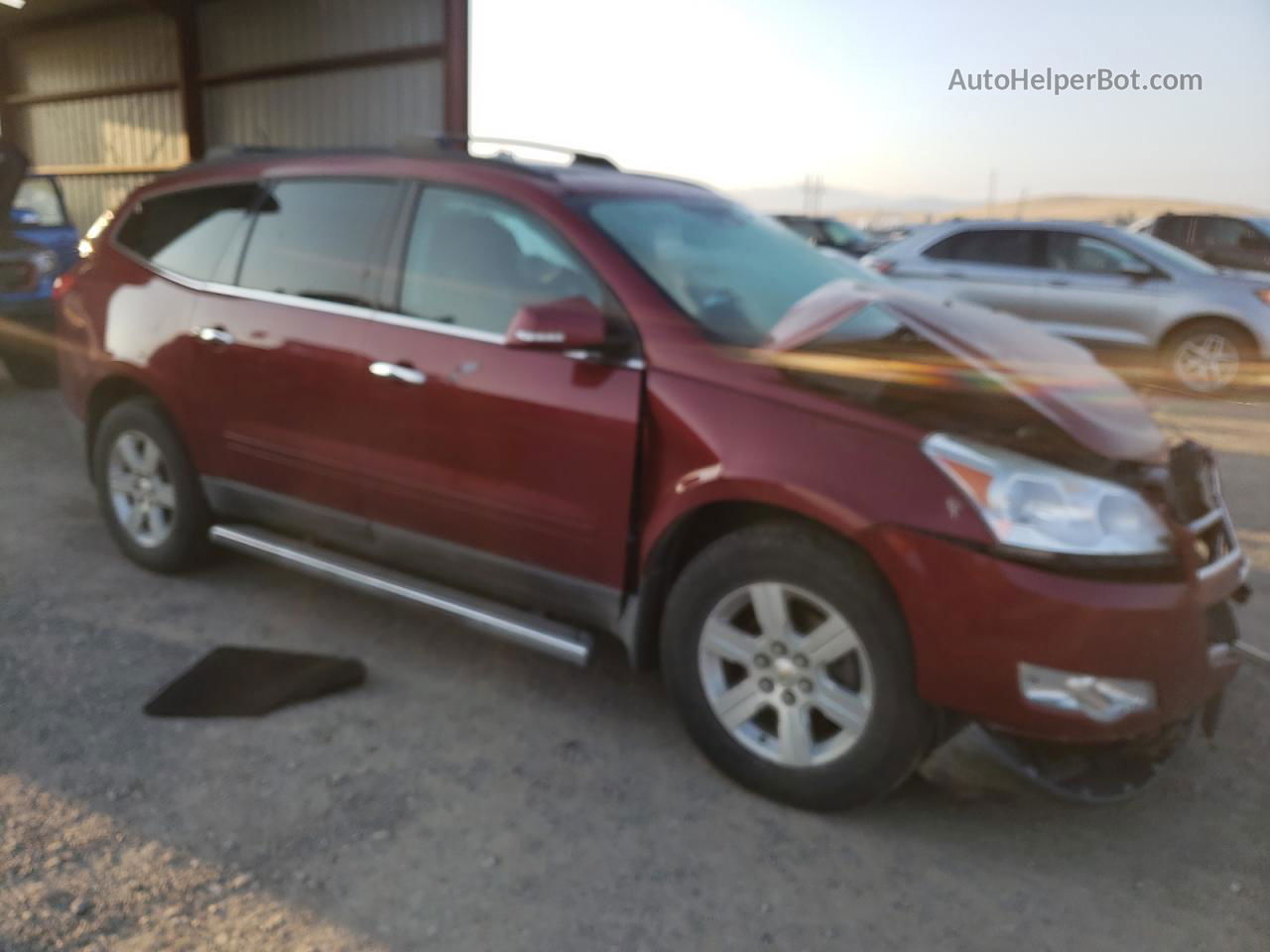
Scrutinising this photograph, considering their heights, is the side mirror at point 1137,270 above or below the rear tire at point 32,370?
above

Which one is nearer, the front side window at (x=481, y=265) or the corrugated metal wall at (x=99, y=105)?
the front side window at (x=481, y=265)

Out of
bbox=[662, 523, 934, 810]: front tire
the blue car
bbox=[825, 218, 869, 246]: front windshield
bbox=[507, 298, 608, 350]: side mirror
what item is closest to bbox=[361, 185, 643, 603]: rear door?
bbox=[507, 298, 608, 350]: side mirror

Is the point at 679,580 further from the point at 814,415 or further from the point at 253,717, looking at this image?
the point at 253,717

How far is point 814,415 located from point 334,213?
2.05 m

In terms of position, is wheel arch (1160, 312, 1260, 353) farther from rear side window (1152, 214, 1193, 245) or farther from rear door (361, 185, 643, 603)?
rear door (361, 185, 643, 603)

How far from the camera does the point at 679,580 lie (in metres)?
3.03

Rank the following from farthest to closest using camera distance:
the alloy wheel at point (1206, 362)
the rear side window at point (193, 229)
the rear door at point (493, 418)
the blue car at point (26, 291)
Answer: the alloy wheel at point (1206, 362) → the blue car at point (26, 291) → the rear side window at point (193, 229) → the rear door at point (493, 418)

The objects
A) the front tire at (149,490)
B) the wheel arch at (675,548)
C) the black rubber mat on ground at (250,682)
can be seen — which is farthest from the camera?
the front tire at (149,490)

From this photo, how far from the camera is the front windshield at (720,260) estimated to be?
3.21 metres

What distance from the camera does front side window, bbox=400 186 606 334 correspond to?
328 centimetres

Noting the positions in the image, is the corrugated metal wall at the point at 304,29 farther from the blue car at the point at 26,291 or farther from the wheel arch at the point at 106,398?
the wheel arch at the point at 106,398

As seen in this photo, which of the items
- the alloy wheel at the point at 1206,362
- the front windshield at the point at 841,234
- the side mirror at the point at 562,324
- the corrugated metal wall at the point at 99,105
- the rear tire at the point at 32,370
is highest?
the corrugated metal wall at the point at 99,105

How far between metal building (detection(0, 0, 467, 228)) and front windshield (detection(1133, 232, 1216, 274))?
6602mm

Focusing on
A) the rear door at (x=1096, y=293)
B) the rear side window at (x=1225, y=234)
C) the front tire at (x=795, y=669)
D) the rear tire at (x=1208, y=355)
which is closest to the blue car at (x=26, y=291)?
the front tire at (x=795, y=669)
